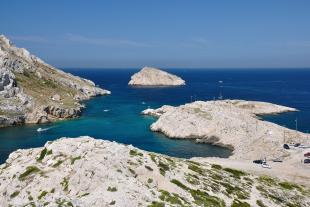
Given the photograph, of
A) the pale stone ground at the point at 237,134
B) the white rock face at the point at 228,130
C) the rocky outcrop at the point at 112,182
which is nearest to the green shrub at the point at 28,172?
the rocky outcrop at the point at 112,182

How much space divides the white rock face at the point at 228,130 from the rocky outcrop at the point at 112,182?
56.5m

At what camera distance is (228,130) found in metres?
154

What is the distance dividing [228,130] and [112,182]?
9832 cm

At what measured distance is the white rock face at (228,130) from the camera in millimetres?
135750

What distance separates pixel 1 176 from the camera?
70.8 meters

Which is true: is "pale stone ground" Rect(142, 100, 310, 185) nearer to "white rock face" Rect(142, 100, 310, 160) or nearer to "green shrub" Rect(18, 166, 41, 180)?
"white rock face" Rect(142, 100, 310, 160)

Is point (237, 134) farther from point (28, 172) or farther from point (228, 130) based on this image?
point (28, 172)

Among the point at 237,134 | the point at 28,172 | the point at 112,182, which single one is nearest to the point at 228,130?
the point at 237,134

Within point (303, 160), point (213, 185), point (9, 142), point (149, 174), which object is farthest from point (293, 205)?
point (9, 142)

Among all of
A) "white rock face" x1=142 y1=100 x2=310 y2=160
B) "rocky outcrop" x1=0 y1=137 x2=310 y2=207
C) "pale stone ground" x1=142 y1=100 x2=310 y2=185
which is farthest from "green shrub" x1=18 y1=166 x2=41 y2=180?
"white rock face" x1=142 y1=100 x2=310 y2=160

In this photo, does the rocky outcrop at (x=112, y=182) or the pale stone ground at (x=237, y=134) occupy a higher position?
the rocky outcrop at (x=112, y=182)

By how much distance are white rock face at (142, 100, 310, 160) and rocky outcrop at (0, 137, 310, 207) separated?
5650 centimetres

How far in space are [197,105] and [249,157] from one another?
2028 inches

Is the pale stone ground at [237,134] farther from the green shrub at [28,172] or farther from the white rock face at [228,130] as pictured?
the green shrub at [28,172]
